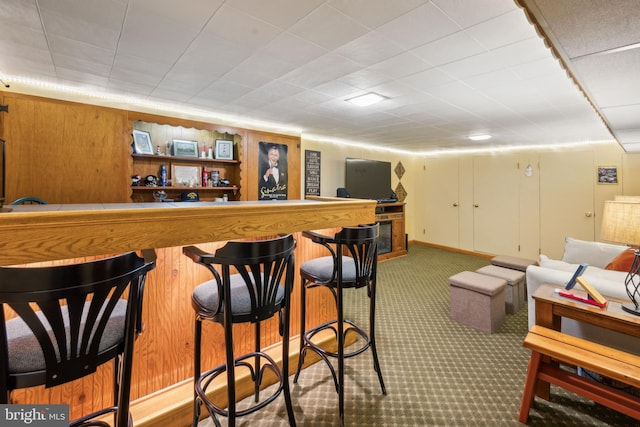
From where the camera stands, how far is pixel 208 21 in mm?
1718

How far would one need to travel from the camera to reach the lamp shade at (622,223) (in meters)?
2.11

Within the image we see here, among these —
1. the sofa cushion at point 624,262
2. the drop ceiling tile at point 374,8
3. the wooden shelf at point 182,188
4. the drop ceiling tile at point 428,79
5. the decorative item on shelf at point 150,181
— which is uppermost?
the drop ceiling tile at point 428,79

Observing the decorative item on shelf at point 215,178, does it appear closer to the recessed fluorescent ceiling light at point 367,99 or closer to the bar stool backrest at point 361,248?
the recessed fluorescent ceiling light at point 367,99

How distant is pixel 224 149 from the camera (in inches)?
162

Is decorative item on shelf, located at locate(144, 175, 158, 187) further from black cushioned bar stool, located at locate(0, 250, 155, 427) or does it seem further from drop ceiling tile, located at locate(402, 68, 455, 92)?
drop ceiling tile, located at locate(402, 68, 455, 92)

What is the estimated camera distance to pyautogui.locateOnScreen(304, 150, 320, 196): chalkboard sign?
5.36 metres

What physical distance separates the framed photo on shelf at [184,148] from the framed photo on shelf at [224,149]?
0.29 m

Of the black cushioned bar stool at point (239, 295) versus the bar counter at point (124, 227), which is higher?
the bar counter at point (124, 227)

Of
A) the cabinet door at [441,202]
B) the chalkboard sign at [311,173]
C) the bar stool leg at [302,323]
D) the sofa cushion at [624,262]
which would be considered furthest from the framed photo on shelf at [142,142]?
the cabinet door at [441,202]

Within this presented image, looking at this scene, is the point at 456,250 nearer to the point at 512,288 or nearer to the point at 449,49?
the point at 512,288

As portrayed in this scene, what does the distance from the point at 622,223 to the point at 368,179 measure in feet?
13.6

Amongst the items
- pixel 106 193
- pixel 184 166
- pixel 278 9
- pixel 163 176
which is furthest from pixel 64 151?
pixel 278 9

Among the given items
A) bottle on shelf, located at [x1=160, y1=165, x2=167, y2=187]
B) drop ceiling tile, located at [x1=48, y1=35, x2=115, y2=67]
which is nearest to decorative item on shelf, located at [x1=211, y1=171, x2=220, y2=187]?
bottle on shelf, located at [x1=160, y1=165, x2=167, y2=187]

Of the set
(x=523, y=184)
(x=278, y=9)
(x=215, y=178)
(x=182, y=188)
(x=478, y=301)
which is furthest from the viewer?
(x=523, y=184)
